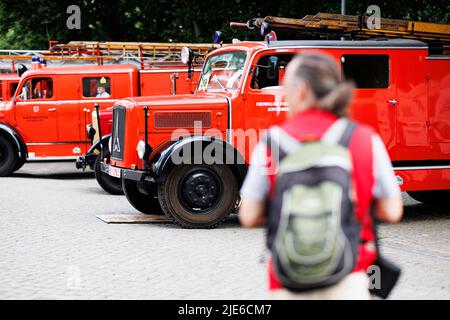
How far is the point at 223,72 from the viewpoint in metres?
11.4

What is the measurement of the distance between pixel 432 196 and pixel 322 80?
34.3 feet

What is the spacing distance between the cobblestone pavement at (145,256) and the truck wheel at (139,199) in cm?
35

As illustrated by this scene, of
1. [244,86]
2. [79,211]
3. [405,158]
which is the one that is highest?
[244,86]

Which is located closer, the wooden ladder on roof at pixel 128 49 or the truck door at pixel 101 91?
the truck door at pixel 101 91

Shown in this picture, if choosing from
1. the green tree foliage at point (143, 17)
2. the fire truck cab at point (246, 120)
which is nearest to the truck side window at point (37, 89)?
the fire truck cab at point (246, 120)

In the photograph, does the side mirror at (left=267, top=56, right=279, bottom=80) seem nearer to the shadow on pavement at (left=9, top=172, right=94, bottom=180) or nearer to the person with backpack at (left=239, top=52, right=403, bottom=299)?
the person with backpack at (left=239, top=52, right=403, bottom=299)

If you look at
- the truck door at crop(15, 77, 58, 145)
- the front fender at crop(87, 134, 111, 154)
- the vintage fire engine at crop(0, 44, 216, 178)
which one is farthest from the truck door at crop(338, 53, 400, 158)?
the truck door at crop(15, 77, 58, 145)

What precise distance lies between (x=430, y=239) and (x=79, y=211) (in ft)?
16.6

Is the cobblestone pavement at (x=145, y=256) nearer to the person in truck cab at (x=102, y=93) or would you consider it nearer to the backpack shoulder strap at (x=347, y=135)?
the backpack shoulder strap at (x=347, y=135)

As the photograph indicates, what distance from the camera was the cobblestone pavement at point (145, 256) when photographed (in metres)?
6.96

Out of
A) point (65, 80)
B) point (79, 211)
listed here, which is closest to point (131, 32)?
point (65, 80)

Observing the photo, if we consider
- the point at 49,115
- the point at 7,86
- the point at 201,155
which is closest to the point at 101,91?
the point at 49,115

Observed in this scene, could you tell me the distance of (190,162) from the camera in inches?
414

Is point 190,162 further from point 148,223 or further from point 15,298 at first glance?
point 15,298
